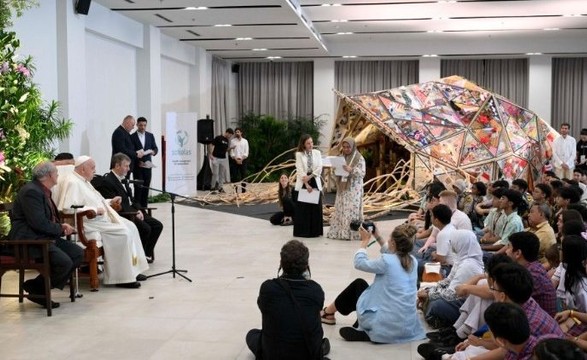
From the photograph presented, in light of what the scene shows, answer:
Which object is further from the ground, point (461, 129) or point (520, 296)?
point (461, 129)

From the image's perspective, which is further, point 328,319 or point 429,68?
point 429,68

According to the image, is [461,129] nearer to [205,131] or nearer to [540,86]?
[205,131]

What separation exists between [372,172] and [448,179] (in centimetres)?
373

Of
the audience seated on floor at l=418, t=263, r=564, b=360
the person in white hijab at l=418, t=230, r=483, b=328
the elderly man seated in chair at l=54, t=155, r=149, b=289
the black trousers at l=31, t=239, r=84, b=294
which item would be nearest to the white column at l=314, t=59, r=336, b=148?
the elderly man seated in chair at l=54, t=155, r=149, b=289

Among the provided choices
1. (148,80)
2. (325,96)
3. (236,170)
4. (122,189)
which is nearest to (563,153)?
(236,170)

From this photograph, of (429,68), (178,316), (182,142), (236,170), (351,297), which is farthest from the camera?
(429,68)

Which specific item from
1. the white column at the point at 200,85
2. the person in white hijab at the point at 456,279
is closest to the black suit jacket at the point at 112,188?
the person in white hijab at the point at 456,279

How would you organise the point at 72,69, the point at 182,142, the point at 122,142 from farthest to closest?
1. the point at 182,142
2. the point at 122,142
3. the point at 72,69

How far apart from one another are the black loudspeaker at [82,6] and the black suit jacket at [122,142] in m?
1.99

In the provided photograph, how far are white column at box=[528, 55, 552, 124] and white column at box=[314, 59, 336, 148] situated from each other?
5651 millimetres

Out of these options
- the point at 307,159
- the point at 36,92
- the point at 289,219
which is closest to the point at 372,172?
the point at 289,219

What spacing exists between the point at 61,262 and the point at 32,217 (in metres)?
0.44

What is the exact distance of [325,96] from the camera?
70.9 feet

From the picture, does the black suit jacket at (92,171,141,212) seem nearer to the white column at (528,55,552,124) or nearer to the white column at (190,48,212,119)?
the white column at (190,48,212,119)
